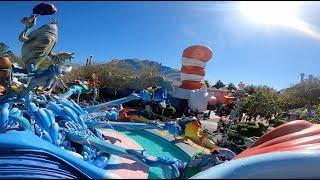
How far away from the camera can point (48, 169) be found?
9.30 ft

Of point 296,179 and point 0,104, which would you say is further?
point 0,104

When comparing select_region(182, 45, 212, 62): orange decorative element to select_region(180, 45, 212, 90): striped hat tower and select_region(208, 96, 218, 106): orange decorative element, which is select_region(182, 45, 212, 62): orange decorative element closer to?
select_region(180, 45, 212, 90): striped hat tower

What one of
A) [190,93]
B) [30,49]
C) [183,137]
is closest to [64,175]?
[30,49]

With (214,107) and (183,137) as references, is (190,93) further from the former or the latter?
(183,137)

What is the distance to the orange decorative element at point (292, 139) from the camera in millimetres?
2639

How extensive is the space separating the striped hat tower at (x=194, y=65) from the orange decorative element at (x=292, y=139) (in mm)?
19354

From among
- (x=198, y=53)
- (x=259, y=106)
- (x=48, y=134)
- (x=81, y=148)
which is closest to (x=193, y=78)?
(x=198, y=53)

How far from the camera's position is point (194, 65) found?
2350 centimetres

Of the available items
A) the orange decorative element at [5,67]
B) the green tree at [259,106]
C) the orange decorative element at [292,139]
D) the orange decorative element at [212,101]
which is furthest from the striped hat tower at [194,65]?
the orange decorative element at [292,139]

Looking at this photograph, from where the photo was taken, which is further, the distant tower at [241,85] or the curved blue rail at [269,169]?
the distant tower at [241,85]

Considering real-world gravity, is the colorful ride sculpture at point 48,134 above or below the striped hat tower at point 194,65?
below

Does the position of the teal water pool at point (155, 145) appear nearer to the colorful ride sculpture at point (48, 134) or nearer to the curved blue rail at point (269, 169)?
the colorful ride sculpture at point (48, 134)

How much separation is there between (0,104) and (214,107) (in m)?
24.3

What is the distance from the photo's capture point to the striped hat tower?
75.7ft
